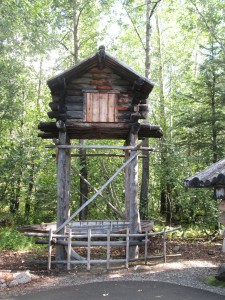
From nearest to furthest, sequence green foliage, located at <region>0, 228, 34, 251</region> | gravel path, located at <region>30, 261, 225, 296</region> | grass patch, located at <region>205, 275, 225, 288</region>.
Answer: grass patch, located at <region>205, 275, 225, 288</region>, gravel path, located at <region>30, 261, 225, 296</region>, green foliage, located at <region>0, 228, 34, 251</region>

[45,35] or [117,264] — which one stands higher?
[45,35]

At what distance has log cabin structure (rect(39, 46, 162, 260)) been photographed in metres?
10.8

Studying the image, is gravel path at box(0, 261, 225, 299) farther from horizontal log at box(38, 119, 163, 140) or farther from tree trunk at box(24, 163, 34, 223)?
tree trunk at box(24, 163, 34, 223)

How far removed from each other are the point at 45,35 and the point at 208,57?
354 inches

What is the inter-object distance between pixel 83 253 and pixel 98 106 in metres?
5.89

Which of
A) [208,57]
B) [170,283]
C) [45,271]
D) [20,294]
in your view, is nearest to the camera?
[20,294]

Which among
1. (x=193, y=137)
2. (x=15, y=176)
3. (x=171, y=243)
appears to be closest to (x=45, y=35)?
(x=15, y=176)

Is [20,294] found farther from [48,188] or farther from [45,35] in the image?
[45,35]

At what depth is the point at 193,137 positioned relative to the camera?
17125mm

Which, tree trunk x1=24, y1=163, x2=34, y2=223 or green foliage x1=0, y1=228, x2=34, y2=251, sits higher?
tree trunk x1=24, y1=163, x2=34, y2=223

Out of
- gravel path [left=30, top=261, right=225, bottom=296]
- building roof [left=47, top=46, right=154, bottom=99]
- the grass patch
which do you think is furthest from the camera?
building roof [left=47, top=46, right=154, bottom=99]

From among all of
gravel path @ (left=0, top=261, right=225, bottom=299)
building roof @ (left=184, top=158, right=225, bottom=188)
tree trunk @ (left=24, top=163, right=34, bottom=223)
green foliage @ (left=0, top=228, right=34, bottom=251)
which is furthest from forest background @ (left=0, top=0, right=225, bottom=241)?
building roof @ (left=184, top=158, right=225, bottom=188)

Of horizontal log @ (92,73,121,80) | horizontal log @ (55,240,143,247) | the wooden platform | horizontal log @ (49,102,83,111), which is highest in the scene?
horizontal log @ (92,73,121,80)

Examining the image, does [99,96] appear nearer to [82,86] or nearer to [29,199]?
[82,86]
